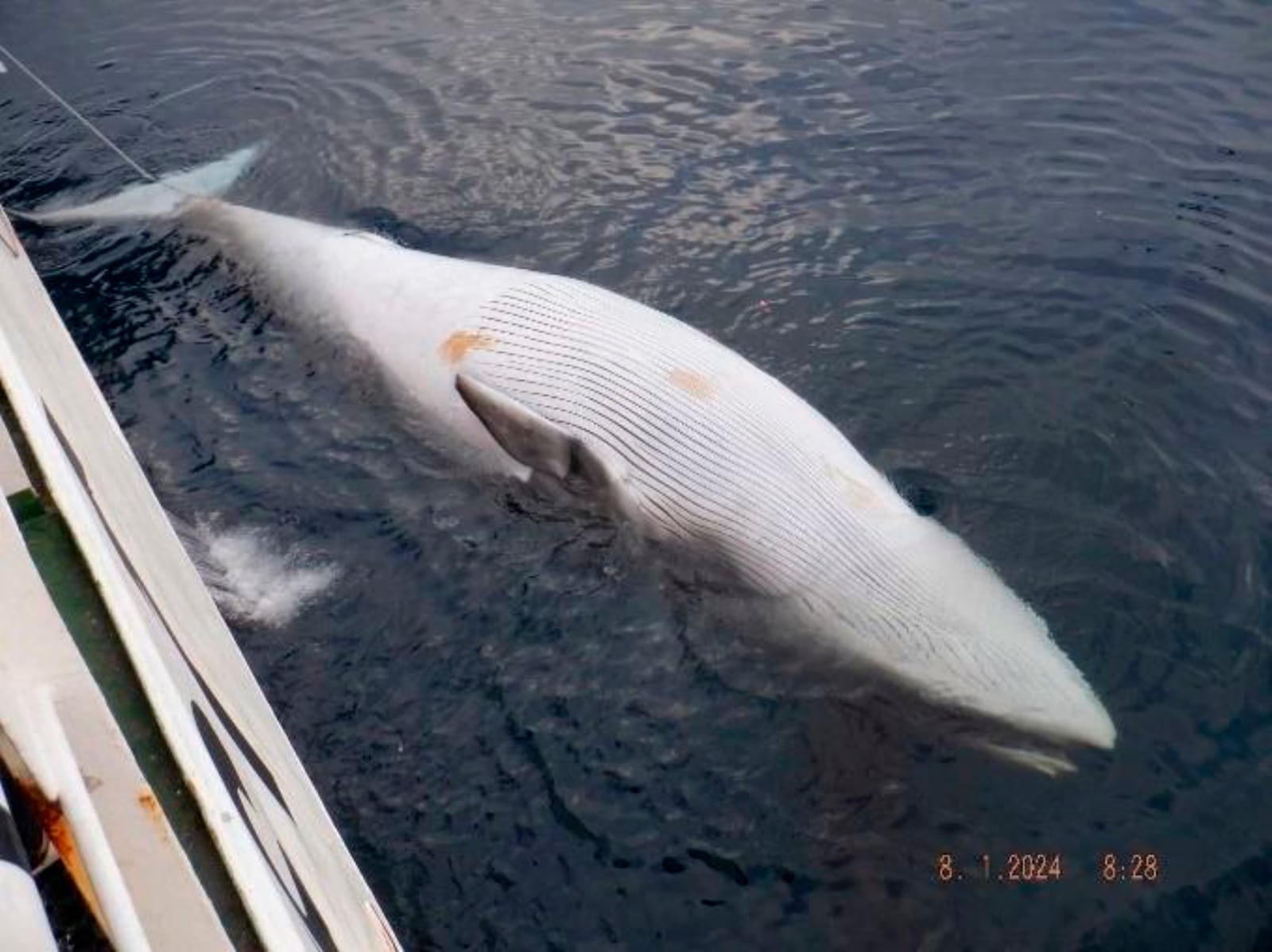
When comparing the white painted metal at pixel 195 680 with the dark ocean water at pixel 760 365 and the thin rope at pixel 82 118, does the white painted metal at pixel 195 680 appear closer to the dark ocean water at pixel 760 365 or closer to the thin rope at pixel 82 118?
the dark ocean water at pixel 760 365

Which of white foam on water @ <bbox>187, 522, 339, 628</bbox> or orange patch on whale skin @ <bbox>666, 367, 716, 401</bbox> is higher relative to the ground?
orange patch on whale skin @ <bbox>666, 367, 716, 401</bbox>

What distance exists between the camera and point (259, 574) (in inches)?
269

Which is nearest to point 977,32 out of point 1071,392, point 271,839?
point 1071,392

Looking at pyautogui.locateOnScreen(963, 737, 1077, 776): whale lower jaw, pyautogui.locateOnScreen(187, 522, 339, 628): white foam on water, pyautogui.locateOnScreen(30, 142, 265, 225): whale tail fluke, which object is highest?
pyautogui.locateOnScreen(30, 142, 265, 225): whale tail fluke

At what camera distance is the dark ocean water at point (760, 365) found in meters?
5.43

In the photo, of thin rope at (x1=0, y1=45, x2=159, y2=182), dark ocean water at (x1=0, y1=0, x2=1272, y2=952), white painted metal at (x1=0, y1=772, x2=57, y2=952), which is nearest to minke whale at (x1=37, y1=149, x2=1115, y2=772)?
dark ocean water at (x1=0, y1=0, x2=1272, y2=952)

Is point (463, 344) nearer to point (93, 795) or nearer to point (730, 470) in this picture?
point (730, 470)

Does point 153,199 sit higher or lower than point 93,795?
lower

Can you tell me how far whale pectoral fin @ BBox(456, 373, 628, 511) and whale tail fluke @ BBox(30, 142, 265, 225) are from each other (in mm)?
4391

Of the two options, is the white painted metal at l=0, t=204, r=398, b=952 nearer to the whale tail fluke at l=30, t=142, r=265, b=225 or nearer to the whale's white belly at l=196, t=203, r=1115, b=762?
the whale's white belly at l=196, t=203, r=1115, b=762

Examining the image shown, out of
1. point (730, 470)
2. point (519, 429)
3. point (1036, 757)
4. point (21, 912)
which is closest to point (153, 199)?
point (519, 429)

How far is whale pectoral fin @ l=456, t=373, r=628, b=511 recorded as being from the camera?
624 centimetres

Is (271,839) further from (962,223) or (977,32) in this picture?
(977,32)

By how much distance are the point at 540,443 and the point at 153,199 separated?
511cm
